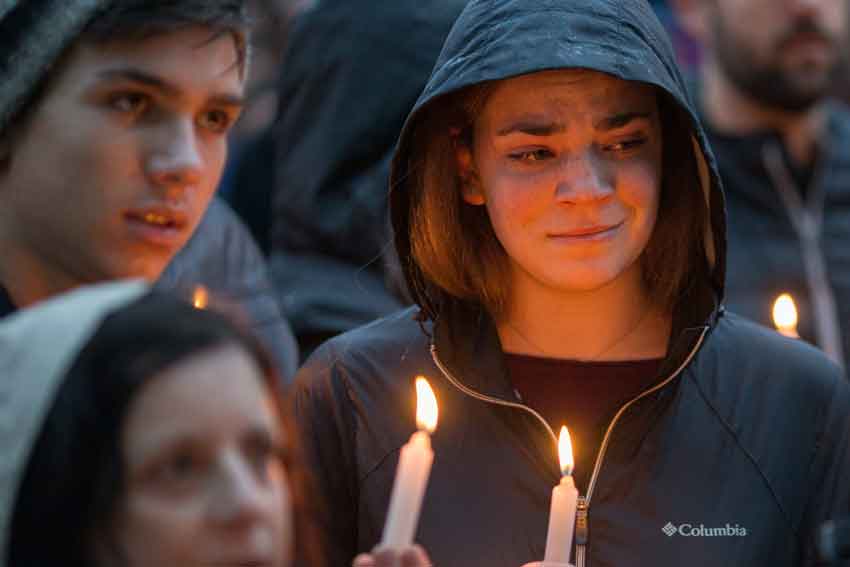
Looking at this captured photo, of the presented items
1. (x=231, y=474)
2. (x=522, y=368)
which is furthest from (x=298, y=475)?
(x=522, y=368)

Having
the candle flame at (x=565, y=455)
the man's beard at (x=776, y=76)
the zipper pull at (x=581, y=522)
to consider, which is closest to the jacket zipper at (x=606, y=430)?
the zipper pull at (x=581, y=522)

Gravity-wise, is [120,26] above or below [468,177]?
above

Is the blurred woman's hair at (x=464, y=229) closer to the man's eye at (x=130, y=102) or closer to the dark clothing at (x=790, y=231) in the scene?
the man's eye at (x=130, y=102)

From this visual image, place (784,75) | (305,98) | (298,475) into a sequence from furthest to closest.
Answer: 1. (784,75)
2. (305,98)
3. (298,475)

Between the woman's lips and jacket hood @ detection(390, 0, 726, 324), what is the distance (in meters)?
0.28

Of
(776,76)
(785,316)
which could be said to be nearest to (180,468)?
(785,316)

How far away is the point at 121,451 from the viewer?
2375 mm

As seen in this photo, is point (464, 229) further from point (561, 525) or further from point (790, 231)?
point (790, 231)

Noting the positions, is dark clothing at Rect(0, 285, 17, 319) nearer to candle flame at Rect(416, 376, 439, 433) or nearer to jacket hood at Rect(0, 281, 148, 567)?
candle flame at Rect(416, 376, 439, 433)

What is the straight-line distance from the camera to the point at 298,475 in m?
2.70

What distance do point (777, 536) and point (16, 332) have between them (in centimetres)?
184

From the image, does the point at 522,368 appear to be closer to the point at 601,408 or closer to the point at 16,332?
the point at 601,408

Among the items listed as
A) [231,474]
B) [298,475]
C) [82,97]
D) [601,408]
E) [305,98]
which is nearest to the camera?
[231,474]

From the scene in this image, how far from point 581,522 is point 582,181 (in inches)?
27.9
